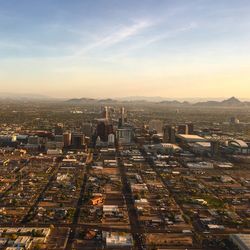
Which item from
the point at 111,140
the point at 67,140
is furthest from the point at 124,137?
the point at 67,140

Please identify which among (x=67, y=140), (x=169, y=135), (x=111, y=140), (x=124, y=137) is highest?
(x=169, y=135)

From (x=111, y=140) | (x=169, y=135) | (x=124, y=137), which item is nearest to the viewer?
(x=111, y=140)

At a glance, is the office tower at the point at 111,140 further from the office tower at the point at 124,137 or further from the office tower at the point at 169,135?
the office tower at the point at 169,135

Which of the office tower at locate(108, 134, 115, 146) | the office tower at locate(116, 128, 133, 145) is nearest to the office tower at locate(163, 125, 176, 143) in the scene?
the office tower at locate(116, 128, 133, 145)

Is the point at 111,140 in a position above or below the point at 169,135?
below

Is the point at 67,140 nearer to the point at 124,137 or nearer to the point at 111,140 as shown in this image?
the point at 111,140

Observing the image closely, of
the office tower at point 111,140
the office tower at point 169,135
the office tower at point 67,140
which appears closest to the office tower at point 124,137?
the office tower at point 111,140

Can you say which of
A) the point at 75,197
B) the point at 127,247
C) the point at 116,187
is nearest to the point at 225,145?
the point at 116,187

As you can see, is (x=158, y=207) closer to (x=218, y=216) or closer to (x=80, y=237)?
(x=218, y=216)

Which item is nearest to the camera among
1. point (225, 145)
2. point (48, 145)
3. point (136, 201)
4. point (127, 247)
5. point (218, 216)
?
point (127, 247)

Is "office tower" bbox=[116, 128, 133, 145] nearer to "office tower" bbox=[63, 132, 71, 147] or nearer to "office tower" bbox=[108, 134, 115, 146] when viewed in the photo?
"office tower" bbox=[108, 134, 115, 146]

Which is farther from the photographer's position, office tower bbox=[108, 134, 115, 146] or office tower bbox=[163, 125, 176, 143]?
office tower bbox=[163, 125, 176, 143]
